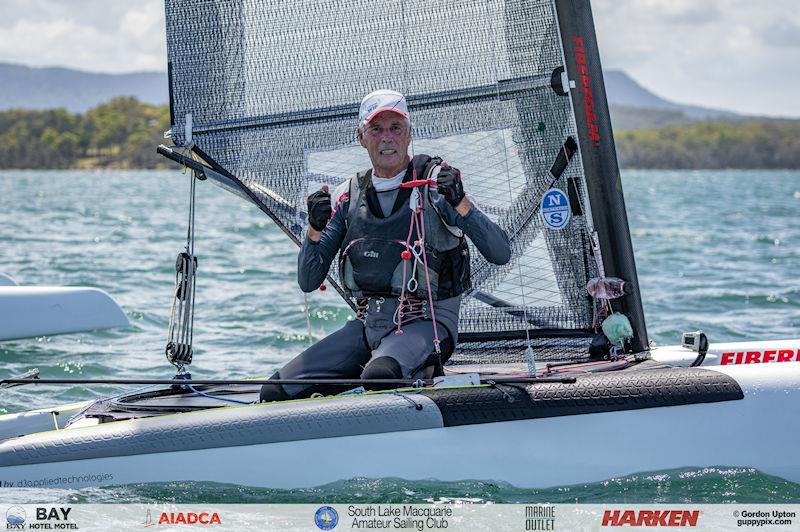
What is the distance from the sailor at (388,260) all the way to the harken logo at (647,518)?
89cm

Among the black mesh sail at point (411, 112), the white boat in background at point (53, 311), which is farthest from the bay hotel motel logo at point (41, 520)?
the white boat in background at point (53, 311)

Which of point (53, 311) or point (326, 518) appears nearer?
point (326, 518)

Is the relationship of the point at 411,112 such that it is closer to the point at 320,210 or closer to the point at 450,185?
the point at 320,210

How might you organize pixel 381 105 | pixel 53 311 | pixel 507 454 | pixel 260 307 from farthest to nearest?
pixel 260 307
pixel 53 311
pixel 381 105
pixel 507 454

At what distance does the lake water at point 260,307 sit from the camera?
382 cm

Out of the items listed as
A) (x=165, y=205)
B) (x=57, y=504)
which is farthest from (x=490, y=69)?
(x=165, y=205)

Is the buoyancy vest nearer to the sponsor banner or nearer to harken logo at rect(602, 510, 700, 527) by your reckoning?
the sponsor banner

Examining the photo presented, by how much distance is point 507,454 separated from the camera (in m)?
3.86

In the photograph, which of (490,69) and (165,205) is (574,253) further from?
(165,205)

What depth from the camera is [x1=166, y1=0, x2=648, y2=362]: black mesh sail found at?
4.96 m

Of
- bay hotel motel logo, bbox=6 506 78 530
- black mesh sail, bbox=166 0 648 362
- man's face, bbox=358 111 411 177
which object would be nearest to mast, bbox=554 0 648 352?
black mesh sail, bbox=166 0 648 362

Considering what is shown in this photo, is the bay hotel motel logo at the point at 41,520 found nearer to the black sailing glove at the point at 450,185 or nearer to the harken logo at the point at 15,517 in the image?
the harken logo at the point at 15,517

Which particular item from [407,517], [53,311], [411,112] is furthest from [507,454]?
[53,311]

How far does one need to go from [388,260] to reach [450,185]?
446 mm
